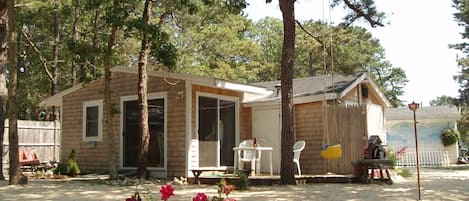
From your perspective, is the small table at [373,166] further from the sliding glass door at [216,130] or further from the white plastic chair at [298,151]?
the sliding glass door at [216,130]

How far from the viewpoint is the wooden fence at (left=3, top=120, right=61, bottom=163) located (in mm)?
15688

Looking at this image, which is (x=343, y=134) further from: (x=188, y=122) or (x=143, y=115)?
(x=143, y=115)

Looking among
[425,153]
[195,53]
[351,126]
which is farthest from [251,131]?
[425,153]

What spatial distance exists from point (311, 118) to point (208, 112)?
251 cm

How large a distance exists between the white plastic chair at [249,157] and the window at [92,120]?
13.0 feet

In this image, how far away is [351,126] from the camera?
1132cm

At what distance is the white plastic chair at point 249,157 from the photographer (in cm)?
1182

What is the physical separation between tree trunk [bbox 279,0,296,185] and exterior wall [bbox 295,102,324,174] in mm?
2042

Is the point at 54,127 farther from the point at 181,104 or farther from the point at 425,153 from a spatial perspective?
the point at 425,153

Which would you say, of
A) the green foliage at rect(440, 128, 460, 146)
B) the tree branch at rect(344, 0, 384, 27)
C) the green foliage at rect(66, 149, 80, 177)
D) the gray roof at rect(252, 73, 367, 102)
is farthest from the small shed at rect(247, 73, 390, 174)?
the green foliage at rect(440, 128, 460, 146)

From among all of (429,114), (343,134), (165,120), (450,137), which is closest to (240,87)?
(165,120)

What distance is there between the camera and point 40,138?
1625cm

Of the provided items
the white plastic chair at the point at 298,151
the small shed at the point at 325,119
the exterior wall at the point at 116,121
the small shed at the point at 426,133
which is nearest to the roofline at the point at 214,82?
the exterior wall at the point at 116,121

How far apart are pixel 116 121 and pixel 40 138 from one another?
4.87m
